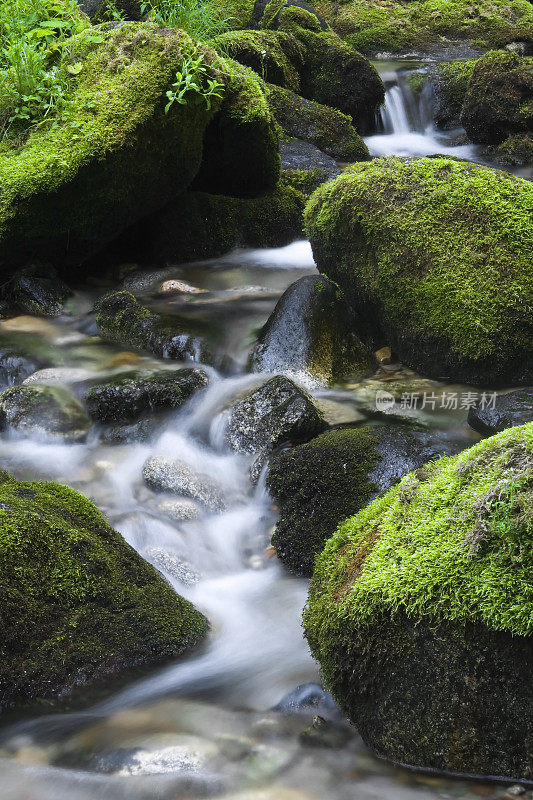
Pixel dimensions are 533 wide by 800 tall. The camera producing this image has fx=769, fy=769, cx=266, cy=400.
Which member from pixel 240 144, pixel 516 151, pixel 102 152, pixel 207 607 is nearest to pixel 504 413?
pixel 207 607

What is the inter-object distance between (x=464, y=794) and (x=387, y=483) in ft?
6.69

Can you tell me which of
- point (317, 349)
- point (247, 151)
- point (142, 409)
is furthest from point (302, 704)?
point (247, 151)

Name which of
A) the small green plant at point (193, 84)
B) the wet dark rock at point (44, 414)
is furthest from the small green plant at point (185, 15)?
the wet dark rock at point (44, 414)

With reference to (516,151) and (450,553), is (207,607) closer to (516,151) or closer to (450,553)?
(450,553)

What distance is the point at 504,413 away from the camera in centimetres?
456

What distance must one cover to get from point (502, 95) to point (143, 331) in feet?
27.2

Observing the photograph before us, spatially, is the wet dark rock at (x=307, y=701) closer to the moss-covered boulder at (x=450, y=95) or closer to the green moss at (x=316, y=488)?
the green moss at (x=316, y=488)

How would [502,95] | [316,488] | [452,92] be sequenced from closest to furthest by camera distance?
[316,488]
[502,95]
[452,92]

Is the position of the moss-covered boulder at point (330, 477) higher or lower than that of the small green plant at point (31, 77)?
lower

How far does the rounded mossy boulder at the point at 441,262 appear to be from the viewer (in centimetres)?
504

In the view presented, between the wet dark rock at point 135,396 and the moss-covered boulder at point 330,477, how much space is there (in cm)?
112

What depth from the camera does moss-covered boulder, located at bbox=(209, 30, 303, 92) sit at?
1086cm

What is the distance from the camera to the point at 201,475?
4801 millimetres

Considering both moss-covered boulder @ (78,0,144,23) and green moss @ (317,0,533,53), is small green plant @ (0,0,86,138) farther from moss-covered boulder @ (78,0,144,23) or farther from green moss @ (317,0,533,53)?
green moss @ (317,0,533,53)
